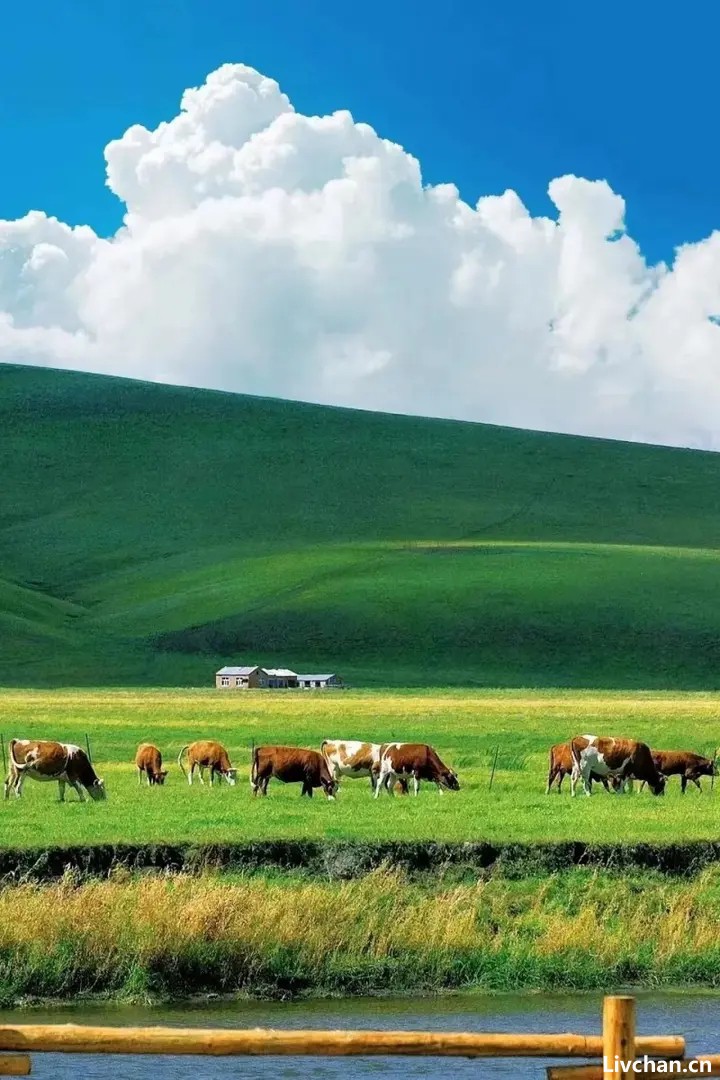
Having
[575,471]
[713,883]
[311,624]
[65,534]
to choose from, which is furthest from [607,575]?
[713,883]

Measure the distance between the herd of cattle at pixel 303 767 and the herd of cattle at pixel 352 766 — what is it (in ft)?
0.07

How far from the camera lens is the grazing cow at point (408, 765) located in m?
35.1

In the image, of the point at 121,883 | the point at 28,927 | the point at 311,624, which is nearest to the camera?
the point at 28,927

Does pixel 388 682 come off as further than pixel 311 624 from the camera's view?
No

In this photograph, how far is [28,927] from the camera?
2014cm

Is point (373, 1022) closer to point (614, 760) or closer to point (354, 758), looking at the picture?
point (354, 758)

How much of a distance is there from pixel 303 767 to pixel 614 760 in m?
7.96

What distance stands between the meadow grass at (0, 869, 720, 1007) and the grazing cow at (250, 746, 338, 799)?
1062 centimetres

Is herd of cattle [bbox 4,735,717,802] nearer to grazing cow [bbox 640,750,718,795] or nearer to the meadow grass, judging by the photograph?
grazing cow [bbox 640,750,718,795]

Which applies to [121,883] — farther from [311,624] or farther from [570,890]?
[311,624]

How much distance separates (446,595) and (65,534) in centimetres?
5474

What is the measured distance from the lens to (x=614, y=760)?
1475 inches

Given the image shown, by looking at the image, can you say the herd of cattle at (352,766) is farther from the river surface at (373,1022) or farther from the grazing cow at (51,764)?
the river surface at (373,1022)

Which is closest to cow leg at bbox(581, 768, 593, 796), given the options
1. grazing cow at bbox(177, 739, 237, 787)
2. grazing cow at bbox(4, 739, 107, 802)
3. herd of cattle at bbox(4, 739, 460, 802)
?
herd of cattle at bbox(4, 739, 460, 802)
